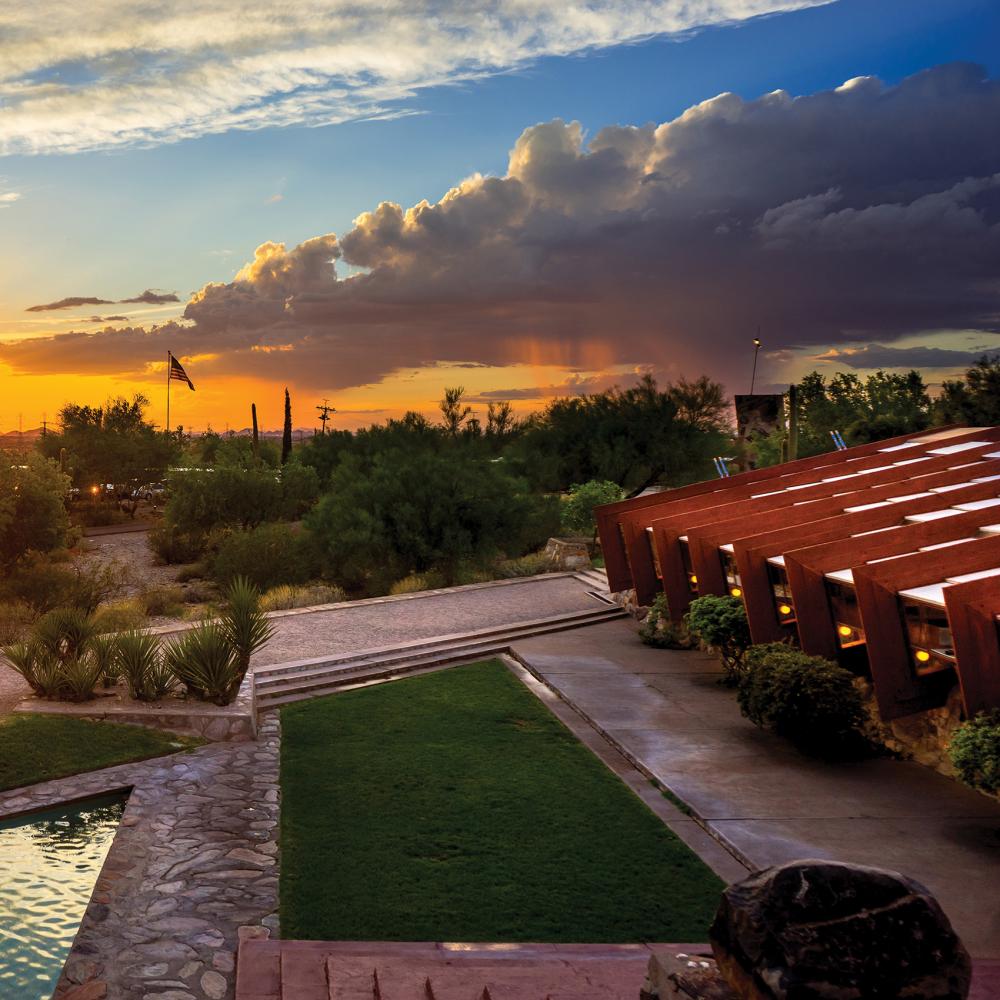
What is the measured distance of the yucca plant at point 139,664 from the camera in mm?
13281

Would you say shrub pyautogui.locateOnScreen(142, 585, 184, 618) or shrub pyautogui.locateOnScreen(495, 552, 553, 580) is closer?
shrub pyautogui.locateOnScreen(142, 585, 184, 618)

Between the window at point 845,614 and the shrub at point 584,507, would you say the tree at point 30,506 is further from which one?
the window at point 845,614

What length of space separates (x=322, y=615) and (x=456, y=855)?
40.8 feet

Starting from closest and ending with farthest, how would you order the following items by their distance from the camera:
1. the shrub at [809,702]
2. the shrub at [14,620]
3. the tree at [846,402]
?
the shrub at [809,702], the shrub at [14,620], the tree at [846,402]

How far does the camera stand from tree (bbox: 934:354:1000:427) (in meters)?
26.0

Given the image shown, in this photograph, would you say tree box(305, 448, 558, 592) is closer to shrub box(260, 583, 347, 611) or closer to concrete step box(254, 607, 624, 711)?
shrub box(260, 583, 347, 611)

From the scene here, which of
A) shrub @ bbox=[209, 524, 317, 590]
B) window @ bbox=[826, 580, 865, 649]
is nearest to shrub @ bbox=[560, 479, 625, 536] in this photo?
shrub @ bbox=[209, 524, 317, 590]

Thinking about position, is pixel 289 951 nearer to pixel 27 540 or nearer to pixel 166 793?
pixel 166 793

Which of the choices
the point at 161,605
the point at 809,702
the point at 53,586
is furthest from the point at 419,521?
the point at 809,702

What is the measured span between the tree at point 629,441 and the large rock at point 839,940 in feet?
117

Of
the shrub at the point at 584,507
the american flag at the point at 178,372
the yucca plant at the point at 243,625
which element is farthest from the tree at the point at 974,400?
the american flag at the point at 178,372

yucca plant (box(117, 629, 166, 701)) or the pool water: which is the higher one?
yucca plant (box(117, 629, 166, 701))

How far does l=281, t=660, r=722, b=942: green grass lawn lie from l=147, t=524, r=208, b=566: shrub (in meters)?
27.4

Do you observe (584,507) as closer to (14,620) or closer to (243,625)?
(14,620)
